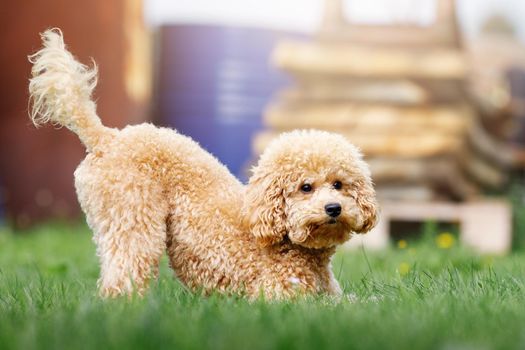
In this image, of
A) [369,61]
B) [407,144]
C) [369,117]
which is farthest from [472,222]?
[369,61]

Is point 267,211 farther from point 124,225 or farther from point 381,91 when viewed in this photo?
point 381,91

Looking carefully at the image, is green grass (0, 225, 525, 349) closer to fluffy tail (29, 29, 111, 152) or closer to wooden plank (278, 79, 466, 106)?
fluffy tail (29, 29, 111, 152)

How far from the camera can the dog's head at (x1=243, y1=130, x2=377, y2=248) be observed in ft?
9.30

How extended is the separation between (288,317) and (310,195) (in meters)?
0.70

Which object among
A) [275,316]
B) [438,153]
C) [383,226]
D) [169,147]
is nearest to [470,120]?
[438,153]

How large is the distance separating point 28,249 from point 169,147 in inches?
124

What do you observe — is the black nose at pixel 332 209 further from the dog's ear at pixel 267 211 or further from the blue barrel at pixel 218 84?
the blue barrel at pixel 218 84

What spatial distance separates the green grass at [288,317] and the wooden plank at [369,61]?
3.22 m

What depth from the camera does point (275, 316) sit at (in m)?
2.27

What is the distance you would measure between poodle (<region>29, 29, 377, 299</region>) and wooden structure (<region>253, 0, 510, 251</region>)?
3617 mm

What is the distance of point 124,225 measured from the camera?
9.52ft

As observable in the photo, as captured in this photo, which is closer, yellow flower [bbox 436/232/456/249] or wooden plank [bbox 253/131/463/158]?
yellow flower [bbox 436/232/456/249]

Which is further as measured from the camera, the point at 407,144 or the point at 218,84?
the point at 218,84

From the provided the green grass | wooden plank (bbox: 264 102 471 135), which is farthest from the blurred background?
the green grass
